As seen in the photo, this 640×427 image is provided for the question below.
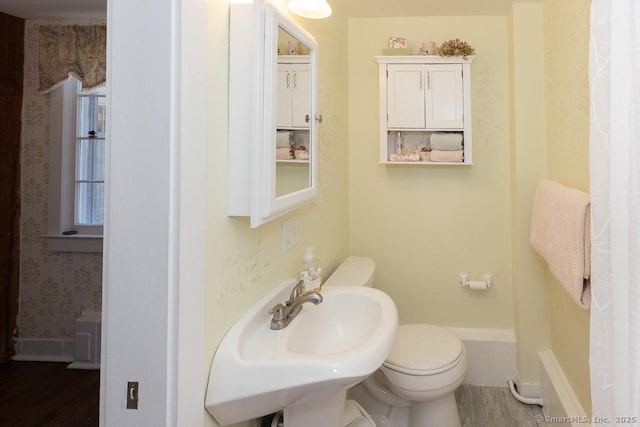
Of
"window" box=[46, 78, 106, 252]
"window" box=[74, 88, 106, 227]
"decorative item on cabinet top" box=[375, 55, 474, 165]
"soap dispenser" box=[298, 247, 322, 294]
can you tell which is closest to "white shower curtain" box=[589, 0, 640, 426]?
"soap dispenser" box=[298, 247, 322, 294]

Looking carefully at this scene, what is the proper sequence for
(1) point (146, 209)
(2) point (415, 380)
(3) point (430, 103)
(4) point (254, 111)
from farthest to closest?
(3) point (430, 103), (2) point (415, 380), (4) point (254, 111), (1) point (146, 209)

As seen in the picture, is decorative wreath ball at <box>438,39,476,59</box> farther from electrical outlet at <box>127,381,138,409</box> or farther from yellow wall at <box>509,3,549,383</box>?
electrical outlet at <box>127,381,138,409</box>

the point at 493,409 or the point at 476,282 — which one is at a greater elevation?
the point at 476,282

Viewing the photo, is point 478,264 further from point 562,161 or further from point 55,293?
point 55,293

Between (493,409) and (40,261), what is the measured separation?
2959 millimetres

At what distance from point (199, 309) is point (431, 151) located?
181cm

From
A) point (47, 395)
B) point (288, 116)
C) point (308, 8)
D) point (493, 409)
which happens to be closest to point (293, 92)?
point (288, 116)

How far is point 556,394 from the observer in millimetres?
1769

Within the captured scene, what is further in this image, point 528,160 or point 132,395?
point 528,160

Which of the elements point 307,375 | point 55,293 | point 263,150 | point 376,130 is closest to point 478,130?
point 376,130

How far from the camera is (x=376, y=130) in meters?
2.47

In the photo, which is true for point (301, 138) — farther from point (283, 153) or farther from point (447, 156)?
point (447, 156)

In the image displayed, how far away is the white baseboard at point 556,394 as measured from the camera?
159 cm

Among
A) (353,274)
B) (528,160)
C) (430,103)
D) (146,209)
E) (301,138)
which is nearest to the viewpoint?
(146,209)
